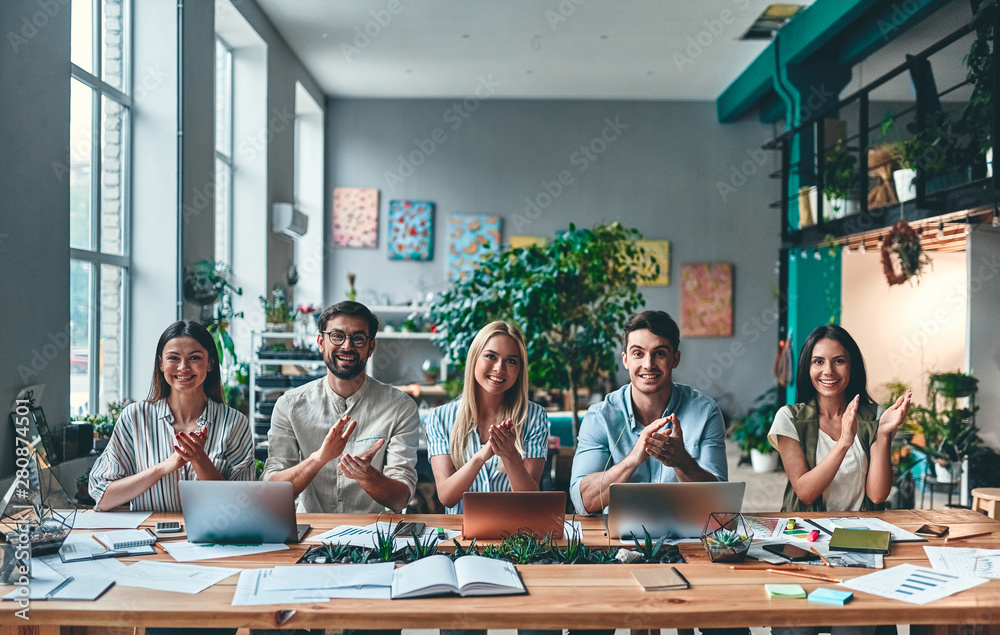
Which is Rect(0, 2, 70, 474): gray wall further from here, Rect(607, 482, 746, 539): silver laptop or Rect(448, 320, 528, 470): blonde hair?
Rect(607, 482, 746, 539): silver laptop

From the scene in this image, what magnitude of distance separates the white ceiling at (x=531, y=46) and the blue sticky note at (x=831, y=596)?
16.6 ft

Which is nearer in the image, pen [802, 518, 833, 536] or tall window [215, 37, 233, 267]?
pen [802, 518, 833, 536]

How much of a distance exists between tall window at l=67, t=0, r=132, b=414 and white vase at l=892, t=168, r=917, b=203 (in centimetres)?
490

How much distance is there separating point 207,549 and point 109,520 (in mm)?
511

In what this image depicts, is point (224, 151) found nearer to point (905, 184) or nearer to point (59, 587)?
point (59, 587)

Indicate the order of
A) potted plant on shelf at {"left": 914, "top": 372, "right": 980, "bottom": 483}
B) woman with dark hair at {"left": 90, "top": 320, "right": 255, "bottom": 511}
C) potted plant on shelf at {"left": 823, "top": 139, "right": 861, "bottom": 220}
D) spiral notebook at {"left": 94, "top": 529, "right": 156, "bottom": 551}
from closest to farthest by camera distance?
1. spiral notebook at {"left": 94, "top": 529, "right": 156, "bottom": 551}
2. woman with dark hair at {"left": 90, "top": 320, "right": 255, "bottom": 511}
3. potted plant on shelf at {"left": 914, "top": 372, "right": 980, "bottom": 483}
4. potted plant on shelf at {"left": 823, "top": 139, "right": 861, "bottom": 220}

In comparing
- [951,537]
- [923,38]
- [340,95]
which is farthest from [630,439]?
[340,95]

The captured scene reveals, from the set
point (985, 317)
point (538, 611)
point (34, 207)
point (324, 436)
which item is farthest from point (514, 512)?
point (985, 317)

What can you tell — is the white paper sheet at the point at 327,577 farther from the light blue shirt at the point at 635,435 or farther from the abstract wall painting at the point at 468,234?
the abstract wall painting at the point at 468,234

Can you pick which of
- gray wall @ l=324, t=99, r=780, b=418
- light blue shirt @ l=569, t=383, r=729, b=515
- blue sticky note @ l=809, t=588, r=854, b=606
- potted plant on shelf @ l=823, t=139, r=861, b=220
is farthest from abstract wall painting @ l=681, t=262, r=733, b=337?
blue sticky note @ l=809, t=588, r=854, b=606

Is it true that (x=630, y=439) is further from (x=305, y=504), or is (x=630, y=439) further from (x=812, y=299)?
(x=812, y=299)

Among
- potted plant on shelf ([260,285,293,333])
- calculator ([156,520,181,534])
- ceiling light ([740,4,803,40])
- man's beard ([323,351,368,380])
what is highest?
ceiling light ([740,4,803,40])

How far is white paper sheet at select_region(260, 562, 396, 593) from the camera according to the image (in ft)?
5.60

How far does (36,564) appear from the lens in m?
1.84
